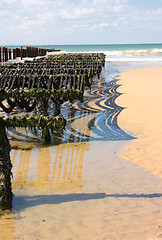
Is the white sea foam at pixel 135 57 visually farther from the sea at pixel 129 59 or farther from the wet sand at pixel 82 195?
the wet sand at pixel 82 195

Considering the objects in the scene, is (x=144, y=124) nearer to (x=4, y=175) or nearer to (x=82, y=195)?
(x=82, y=195)

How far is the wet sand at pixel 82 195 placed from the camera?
4.23 m

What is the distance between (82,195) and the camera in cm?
518

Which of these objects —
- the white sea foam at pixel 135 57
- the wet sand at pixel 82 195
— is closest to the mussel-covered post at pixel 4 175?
the wet sand at pixel 82 195

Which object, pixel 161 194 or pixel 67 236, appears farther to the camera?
pixel 161 194

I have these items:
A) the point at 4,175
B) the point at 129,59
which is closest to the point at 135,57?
the point at 129,59

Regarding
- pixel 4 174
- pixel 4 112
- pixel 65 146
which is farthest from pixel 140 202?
pixel 4 112

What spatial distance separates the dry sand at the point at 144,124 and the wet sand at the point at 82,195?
11.5 inches

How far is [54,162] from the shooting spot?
6.71 meters

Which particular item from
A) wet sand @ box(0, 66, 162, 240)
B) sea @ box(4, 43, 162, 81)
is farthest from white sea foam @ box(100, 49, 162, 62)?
wet sand @ box(0, 66, 162, 240)

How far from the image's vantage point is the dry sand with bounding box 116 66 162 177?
688 centimetres

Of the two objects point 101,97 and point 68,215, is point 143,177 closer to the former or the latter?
point 68,215

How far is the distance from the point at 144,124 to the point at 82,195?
5.27 metres

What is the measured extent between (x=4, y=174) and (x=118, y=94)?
12.4 m
